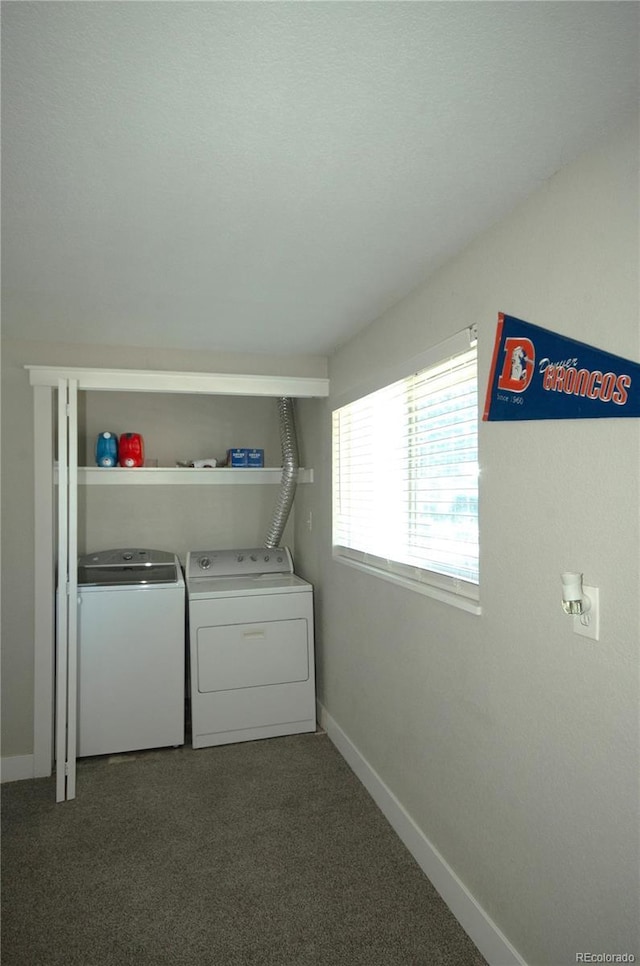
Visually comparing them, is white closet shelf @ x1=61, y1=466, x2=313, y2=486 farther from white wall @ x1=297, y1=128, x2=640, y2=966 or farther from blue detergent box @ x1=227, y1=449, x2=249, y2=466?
Result: white wall @ x1=297, y1=128, x2=640, y2=966

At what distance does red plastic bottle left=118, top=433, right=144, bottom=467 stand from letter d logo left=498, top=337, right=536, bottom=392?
2.64 m

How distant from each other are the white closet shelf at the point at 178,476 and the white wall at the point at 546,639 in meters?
1.86

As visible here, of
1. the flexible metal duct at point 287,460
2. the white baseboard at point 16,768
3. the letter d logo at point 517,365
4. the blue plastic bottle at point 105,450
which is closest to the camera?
the letter d logo at point 517,365

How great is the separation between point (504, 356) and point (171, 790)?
262 centimetres

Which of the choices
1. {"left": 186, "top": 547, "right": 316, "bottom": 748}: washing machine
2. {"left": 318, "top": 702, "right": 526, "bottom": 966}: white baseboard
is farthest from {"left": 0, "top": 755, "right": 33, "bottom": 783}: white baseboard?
{"left": 318, "top": 702, "right": 526, "bottom": 966}: white baseboard

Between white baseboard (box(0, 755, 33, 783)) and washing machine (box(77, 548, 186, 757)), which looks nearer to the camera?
white baseboard (box(0, 755, 33, 783))

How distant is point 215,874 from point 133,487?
7.79 ft

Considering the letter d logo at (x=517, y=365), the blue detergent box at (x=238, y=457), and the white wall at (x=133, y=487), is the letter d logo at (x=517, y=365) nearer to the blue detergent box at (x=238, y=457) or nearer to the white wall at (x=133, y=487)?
the white wall at (x=133, y=487)

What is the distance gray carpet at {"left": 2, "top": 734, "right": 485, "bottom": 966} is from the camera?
6.18 ft

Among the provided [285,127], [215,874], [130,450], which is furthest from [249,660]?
[285,127]

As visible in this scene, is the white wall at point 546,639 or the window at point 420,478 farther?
the window at point 420,478

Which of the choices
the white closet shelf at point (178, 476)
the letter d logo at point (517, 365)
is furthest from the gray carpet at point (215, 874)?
the letter d logo at point (517, 365)

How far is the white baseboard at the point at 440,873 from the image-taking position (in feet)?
5.77

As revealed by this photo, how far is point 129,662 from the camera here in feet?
10.7
